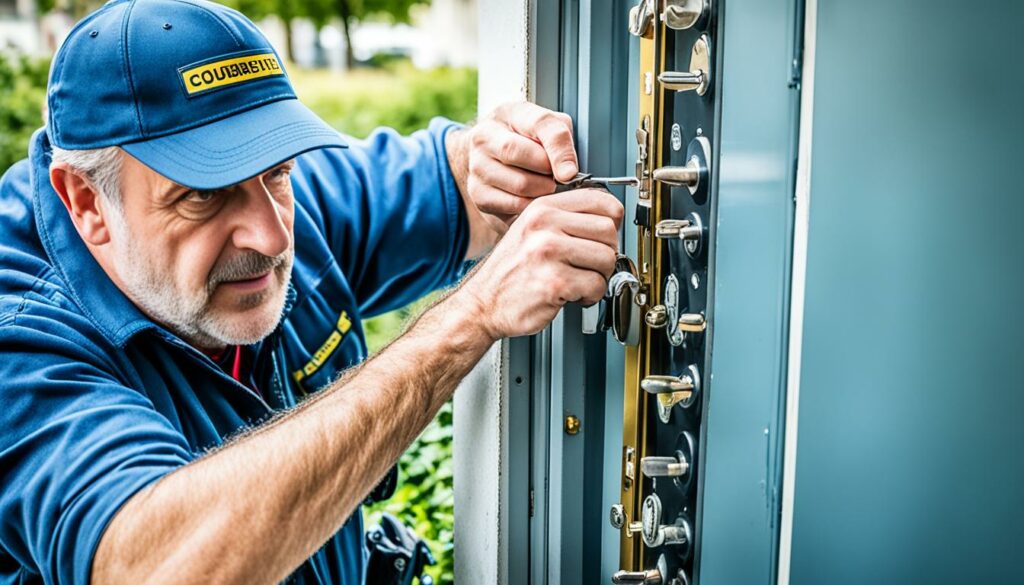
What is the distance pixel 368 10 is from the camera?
1166 centimetres

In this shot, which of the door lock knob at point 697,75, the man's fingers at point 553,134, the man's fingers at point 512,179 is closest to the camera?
the door lock knob at point 697,75

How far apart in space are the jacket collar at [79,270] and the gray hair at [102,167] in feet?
0.33

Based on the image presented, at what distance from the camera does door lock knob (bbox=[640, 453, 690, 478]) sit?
133 cm

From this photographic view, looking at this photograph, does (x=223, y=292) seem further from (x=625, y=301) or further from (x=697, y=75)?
(x=697, y=75)

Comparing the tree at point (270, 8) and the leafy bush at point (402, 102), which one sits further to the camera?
the tree at point (270, 8)

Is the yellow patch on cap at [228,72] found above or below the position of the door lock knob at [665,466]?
above

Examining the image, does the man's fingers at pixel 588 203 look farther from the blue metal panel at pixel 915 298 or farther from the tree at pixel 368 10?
the tree at pixel 368 10

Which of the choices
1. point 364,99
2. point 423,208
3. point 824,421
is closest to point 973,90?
point 824,421

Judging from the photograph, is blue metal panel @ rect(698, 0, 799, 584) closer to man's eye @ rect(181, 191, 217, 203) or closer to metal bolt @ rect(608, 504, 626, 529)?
metal bolt @ rect(608, 504, 626, 529)

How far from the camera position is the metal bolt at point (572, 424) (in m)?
1.71

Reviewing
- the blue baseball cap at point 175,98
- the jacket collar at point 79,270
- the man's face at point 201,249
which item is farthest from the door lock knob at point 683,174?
the jacket collar at point 79,270

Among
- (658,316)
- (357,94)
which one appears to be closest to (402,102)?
(357,94)

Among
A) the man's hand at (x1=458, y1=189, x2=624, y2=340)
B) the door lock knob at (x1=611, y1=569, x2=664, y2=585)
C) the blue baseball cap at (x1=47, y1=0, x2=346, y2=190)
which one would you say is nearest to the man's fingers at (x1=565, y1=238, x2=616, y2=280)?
the man's hand at (x1=458, y1=189, x2=624, y2=340)

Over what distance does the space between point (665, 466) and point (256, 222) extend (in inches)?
34.9
